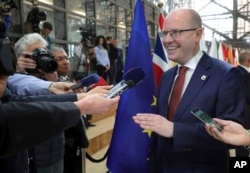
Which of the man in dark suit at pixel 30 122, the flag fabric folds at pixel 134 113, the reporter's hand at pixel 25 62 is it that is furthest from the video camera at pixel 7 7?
the man in dark suit at pixel 30 122

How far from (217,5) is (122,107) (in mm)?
16824

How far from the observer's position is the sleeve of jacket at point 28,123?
0.70 m

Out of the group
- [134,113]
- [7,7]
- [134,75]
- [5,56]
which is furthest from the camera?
[7,7]

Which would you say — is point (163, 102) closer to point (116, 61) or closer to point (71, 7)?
point (116, 61)

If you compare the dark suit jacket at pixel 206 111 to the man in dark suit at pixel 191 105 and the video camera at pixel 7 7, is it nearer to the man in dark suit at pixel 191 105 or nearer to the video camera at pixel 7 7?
the man in dark suit at pixel 191 105

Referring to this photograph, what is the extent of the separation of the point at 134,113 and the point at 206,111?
0.62 m

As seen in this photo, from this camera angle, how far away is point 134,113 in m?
1.87

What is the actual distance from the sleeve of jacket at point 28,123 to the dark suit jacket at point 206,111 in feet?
2.08

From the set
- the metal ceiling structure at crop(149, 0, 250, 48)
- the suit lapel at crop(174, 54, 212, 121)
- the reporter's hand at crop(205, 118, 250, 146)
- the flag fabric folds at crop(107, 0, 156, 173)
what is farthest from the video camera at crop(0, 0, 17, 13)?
the metal ceiling structure at crop(149, 0, 250, 48)

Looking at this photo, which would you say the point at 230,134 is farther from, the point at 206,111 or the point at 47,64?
the point at 47,64

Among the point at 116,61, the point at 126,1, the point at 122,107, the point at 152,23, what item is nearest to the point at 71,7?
the point at 116,61

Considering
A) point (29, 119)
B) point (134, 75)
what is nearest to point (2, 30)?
point (29, 119)

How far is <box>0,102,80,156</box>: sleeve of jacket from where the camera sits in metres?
0.70

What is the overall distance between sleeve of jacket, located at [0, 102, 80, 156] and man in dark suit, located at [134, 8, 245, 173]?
501mm
